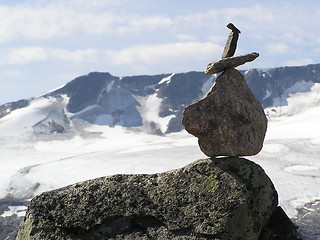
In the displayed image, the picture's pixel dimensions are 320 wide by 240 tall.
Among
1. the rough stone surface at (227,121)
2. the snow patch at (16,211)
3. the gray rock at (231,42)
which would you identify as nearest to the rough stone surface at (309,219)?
the snow patch at (16,211)

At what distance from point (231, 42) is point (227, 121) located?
2431 mm

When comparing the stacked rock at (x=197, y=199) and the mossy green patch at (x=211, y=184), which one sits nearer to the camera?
the stacked rock at (x=197, y=199)

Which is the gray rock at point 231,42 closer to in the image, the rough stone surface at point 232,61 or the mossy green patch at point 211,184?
the rough stone surface at point 232,61

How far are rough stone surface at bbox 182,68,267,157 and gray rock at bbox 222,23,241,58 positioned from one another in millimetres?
832

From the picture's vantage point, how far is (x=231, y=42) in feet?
43.2

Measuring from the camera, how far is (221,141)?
40.7 ft

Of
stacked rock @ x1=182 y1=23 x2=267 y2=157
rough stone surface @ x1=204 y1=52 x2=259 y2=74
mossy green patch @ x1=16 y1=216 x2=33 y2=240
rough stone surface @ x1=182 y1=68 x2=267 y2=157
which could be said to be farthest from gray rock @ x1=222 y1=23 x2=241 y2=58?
mossy green patch @ x1=16 y1=216 x2=33 y2=240

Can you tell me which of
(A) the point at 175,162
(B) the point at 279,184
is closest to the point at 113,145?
(A) the point at 175,162

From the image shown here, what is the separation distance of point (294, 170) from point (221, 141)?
99534 millimetres

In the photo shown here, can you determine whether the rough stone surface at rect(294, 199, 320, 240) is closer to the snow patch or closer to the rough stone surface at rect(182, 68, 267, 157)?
the snow patch

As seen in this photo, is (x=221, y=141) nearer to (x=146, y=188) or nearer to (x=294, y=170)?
(x=146, y=188)

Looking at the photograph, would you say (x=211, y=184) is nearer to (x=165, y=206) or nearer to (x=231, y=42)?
(x=165, y=206)

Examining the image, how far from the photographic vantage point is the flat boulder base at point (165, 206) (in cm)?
1104

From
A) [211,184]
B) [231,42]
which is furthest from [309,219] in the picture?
[211,184]
